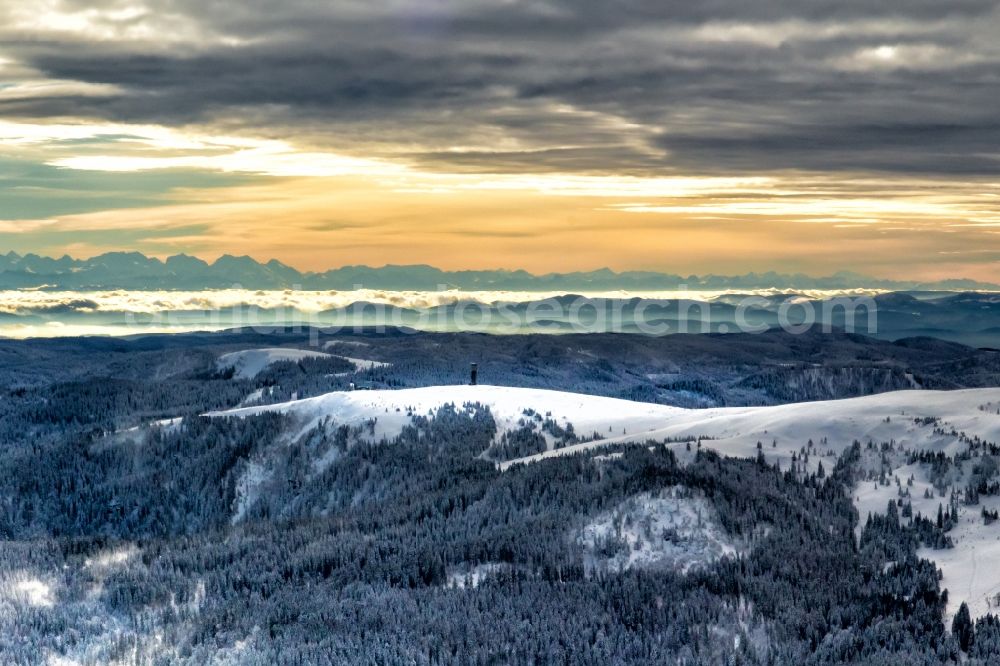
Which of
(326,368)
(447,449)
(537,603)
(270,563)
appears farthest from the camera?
(326,368)

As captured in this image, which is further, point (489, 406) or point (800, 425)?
point (489, 406)

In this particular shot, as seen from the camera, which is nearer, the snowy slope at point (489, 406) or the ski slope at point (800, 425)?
the ski slope at point (800, 425)

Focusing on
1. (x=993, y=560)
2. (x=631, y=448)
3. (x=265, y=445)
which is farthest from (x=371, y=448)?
(x=993, y=560)

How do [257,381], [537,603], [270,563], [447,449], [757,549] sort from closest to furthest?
[537,603]
[757,549]
[270,563]
[447,449]
[257,381]

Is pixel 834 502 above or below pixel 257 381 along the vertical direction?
above

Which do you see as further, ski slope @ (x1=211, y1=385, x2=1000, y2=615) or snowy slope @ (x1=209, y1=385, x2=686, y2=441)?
snowy slope @ (x1=209, y1=385, x2=686, y2=441)

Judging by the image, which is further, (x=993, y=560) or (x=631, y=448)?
(x=631, y=448)

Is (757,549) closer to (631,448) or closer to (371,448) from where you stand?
(631,448)

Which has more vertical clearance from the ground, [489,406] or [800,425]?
[800,425]
